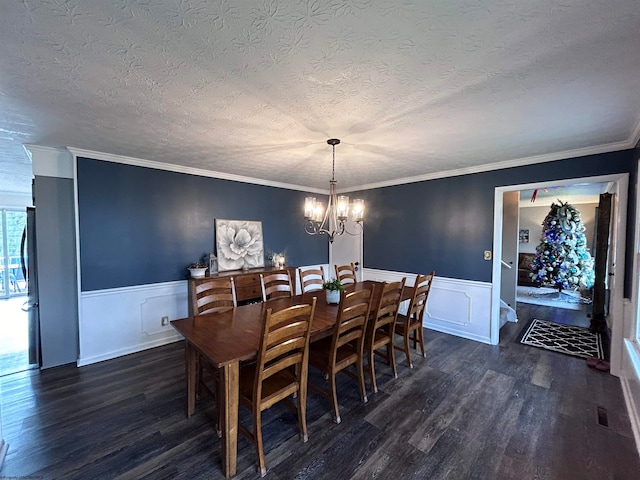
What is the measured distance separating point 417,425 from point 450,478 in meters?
0.46

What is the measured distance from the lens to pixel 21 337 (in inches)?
151

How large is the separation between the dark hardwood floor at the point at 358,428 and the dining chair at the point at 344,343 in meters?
0.24

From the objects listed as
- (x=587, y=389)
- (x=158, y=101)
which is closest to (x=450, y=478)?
(x=587, y=389)

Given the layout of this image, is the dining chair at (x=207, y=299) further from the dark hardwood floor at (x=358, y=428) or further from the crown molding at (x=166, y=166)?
the crown molding at (x=166, y=166)

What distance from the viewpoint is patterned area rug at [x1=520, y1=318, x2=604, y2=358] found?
11.0 feet

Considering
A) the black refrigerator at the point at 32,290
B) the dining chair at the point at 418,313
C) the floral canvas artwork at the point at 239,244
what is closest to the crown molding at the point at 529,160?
the dining chair at the point at 418,313

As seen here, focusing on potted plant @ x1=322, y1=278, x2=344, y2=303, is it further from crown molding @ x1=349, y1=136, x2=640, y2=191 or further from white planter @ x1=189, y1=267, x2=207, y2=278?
crown molding @ x1=349, y1=136, x2=640, y2=191

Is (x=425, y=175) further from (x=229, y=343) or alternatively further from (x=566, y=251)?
(x=566, y=251)

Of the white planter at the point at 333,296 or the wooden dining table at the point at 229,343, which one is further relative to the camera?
the white planter at the point at 333,296

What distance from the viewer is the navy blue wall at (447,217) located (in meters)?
3.15

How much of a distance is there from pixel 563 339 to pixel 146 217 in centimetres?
593

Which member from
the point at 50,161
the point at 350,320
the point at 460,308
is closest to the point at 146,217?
the point at 50,161

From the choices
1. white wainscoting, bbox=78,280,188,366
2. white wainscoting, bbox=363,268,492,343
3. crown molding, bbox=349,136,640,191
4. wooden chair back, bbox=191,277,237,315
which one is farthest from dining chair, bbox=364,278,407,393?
white wainscoting, bbox=78,280,188,366

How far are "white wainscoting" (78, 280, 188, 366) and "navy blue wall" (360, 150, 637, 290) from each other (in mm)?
3356
